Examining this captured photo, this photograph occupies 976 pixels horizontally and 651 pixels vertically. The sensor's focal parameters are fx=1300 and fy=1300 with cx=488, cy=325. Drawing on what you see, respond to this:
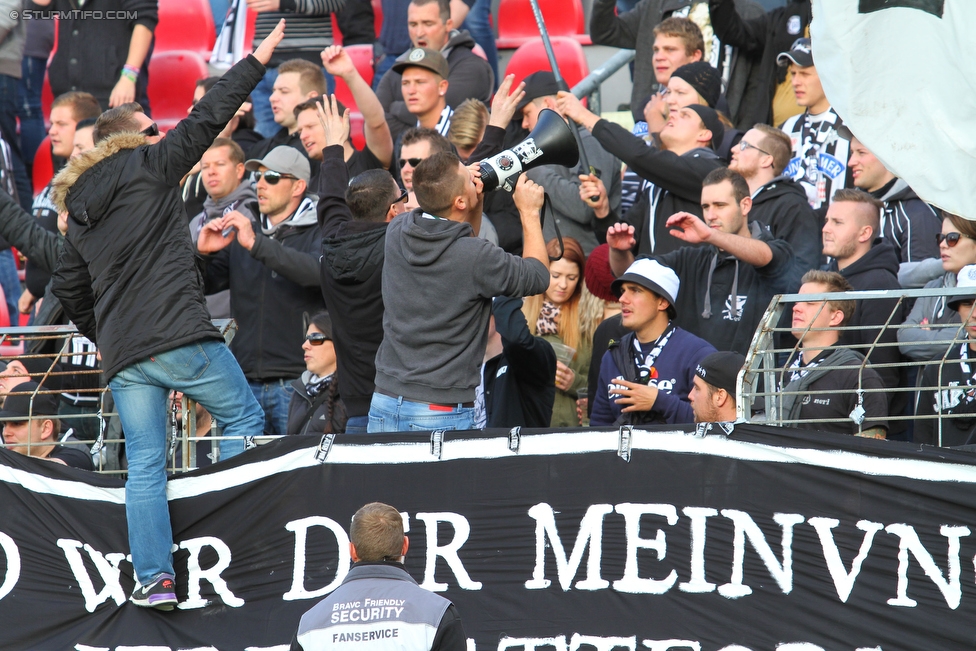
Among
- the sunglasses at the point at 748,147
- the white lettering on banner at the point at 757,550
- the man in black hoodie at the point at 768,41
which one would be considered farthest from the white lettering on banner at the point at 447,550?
the man in black hoodie at the point at 768,41

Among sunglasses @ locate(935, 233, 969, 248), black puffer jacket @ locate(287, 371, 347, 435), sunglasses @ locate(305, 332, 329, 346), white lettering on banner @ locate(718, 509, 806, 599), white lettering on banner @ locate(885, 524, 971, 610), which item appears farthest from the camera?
sunglasses @ locate(305, 332, 329, 346)

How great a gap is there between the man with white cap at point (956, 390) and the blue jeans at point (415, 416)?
1.87 meters

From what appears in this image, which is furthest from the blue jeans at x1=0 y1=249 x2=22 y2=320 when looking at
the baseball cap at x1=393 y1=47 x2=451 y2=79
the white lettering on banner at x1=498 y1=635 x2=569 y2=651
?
the white lettering on banner at x1=498 y1=635 x2=569 y2=651

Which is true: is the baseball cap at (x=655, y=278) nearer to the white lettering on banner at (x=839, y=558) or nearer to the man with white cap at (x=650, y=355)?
the man with white cap at (x=650, y=355)

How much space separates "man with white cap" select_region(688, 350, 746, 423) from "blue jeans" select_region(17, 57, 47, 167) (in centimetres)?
707

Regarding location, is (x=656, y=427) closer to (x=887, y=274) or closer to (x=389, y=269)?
(x=389, y=269)

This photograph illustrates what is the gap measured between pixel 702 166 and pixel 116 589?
3612mm

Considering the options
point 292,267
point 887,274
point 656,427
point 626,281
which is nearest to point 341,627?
point 656,427

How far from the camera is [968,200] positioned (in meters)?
4.37

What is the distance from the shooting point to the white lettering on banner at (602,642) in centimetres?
499

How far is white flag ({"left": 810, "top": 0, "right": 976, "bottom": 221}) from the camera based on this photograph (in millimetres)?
4422

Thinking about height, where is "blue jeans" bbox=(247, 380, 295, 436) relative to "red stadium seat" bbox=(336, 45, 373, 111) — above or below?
below

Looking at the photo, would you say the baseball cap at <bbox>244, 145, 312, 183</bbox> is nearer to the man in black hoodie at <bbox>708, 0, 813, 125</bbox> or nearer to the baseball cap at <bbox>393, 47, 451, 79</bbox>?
the baseball cap at <bbox>393, 47, 451, 79</bbox>

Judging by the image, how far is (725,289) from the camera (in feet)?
20.5
